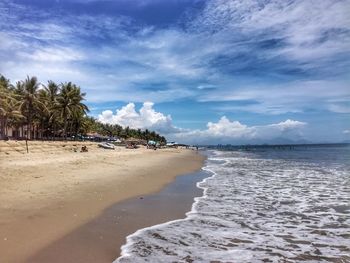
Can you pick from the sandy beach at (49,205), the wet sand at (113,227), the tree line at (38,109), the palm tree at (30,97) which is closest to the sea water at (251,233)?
the wet sand at (113,227)

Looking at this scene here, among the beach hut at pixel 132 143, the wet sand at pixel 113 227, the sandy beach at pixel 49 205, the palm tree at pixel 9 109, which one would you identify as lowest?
the wet sand at pixel 113 227

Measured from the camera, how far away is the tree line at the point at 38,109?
193 ft

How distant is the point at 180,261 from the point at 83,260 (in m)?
1.88

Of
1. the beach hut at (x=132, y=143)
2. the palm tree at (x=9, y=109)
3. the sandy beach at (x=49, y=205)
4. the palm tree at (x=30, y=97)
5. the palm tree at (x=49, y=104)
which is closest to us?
the sandy beach at (x=49, y=205)

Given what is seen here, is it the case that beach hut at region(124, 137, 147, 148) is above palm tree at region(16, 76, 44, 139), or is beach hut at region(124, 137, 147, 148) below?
below

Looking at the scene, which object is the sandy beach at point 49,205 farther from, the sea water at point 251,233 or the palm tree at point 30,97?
the palm tree at point 30,97

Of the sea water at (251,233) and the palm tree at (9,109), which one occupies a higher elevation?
the palm tree at (9,109)

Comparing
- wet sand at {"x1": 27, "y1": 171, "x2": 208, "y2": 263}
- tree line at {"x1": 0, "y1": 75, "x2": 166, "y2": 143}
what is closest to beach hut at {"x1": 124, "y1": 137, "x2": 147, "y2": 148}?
tree line at {"x1": 0, "y1": 75, "x2": 166, "y2": 143}

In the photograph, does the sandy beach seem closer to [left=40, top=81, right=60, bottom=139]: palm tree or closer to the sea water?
the sea water

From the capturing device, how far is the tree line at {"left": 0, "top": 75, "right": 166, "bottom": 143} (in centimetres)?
5894

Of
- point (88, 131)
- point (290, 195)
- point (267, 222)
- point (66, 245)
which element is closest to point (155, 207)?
point (267, 222)

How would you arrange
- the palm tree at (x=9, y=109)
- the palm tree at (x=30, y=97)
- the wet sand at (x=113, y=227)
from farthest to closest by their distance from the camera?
the palm tree at (x=30, y=97) < the palm tree at (x=9, y=109) < the wet sand at (x=113, y=227)

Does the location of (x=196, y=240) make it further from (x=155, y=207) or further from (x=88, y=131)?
(x=88, y=131)

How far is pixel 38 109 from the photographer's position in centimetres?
6228
